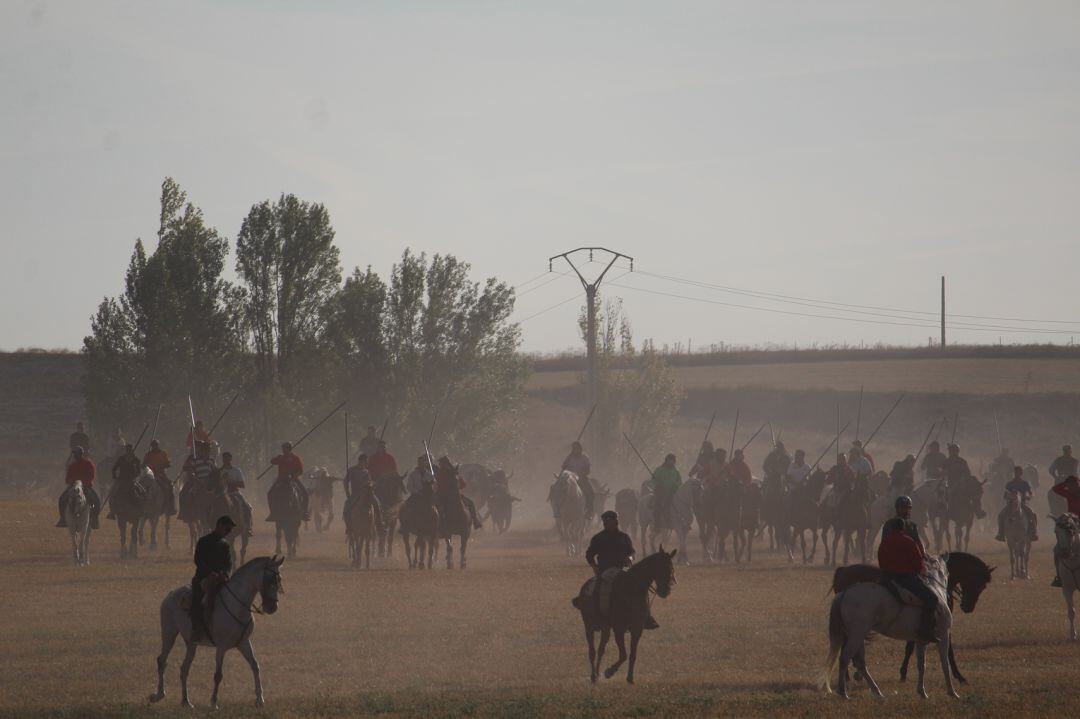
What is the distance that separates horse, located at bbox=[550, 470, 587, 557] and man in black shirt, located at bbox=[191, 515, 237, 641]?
20.6m

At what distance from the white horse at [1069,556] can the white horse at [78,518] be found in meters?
19.1

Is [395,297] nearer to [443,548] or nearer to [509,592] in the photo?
[443,548]

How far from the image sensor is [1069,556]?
1895 centimetres

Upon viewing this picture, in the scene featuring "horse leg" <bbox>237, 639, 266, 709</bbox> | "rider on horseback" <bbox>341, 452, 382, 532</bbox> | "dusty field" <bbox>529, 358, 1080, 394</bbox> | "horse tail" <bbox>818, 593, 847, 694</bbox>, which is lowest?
"horse leg" <bbox>237, 639, 266, 709</bbox>

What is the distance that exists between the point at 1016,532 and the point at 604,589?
15101 mm

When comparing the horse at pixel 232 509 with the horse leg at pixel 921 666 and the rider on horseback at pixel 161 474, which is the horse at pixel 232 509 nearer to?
the rider on horseback at pixel 161 474

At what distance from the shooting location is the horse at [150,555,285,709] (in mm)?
14180

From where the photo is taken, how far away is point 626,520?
3872 cm

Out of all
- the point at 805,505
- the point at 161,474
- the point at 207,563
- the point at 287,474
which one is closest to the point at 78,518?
the point at 161,474

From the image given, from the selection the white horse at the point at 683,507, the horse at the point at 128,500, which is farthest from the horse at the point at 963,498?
the horse at the point at 128,500

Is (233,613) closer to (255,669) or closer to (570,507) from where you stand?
(255,669)

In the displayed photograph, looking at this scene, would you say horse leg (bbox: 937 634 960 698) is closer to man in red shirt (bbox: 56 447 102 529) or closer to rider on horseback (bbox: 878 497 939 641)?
rider on horseback (bbox: 878 497 939 641)

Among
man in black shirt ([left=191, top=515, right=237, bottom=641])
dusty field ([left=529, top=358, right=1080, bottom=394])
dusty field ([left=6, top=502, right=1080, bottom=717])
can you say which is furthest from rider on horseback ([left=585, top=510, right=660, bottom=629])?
dusty field ([left=529, top=358, right=1080, bottom=394])

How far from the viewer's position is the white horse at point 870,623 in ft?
46.3
